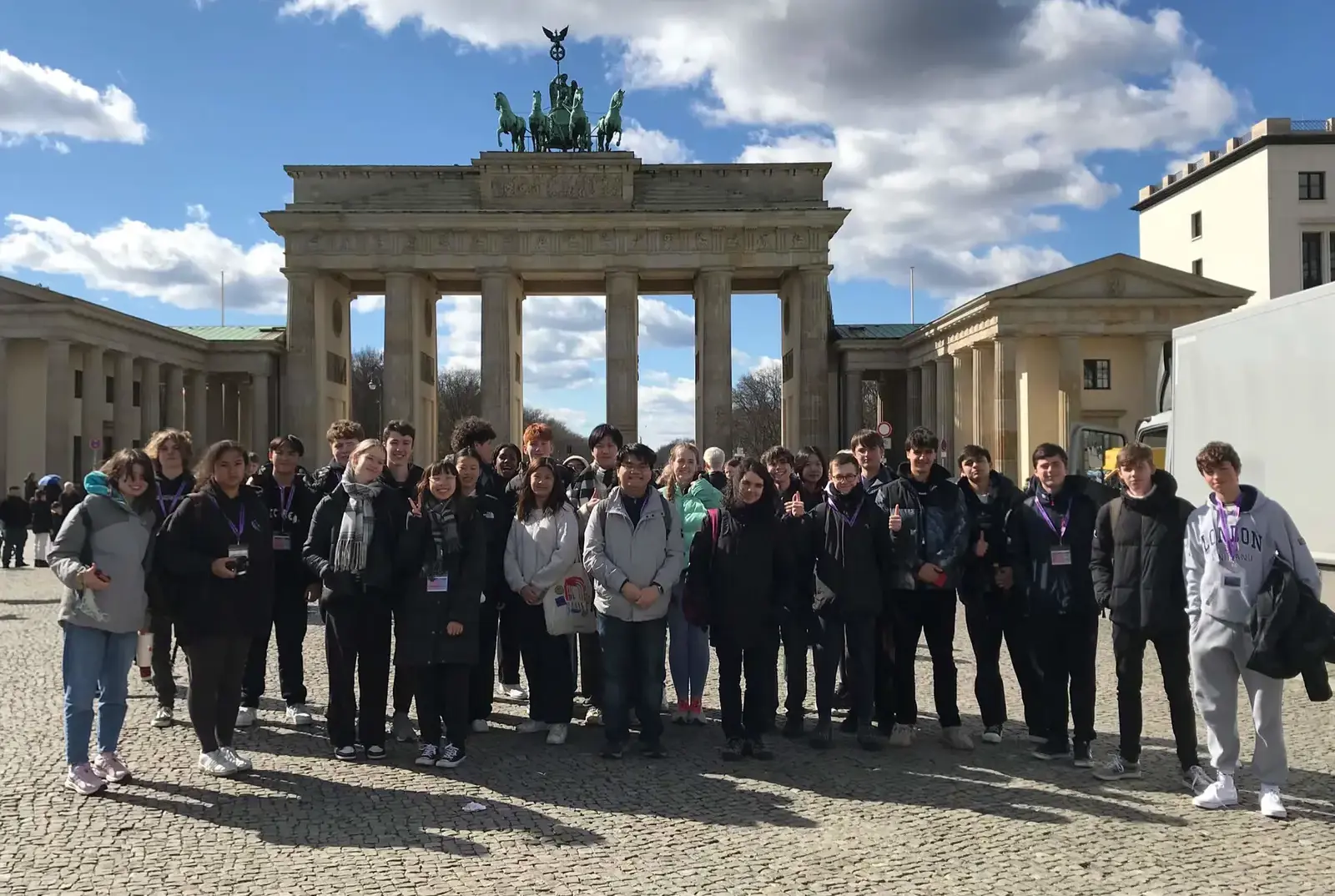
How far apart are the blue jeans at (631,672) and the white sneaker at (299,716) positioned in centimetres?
247

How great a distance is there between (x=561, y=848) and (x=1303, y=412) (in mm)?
8248

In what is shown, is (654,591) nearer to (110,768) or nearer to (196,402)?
(110,768)

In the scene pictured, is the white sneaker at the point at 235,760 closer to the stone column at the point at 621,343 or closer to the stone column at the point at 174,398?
the stone column at the point at 621,343

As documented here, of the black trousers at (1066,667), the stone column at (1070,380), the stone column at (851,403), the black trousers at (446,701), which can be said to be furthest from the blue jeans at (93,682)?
the stone column at (851,403)

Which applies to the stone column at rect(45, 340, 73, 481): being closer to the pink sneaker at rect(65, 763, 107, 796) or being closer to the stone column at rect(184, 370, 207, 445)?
the stone column at rect(184, 370, 207, 445)

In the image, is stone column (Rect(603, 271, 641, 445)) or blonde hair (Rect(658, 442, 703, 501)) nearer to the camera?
blonde hair (Rect(658, 442, 703, 501))

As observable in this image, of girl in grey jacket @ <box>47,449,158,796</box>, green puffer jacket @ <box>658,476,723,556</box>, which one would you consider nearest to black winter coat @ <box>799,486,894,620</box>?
green puffer jacket @ <box>658,476,723,556</box>

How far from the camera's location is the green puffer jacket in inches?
341

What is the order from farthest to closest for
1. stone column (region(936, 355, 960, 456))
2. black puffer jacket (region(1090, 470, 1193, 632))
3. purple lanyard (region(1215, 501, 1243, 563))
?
stone column (region(936, 355, 960, 456)) < black puffer jacket (region(1090, 470, 1193, 632)) < purple lanyard (region(1215, 501, 1243, 563))

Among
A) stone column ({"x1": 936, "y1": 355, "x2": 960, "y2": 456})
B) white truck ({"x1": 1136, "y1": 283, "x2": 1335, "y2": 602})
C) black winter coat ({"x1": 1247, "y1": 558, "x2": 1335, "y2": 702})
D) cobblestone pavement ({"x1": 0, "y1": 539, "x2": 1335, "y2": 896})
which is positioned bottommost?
cobblestone pavement ({"x1": 0, "y1": 539, "x2": 1335, "y2": 896})

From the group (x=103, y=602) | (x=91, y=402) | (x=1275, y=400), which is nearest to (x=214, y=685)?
(x=103, y=602)

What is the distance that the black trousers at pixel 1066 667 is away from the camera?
23.4ft

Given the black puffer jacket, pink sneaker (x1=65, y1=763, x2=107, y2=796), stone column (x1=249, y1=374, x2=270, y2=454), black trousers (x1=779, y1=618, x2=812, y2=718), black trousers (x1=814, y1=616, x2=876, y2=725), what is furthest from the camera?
stone column (x1=249, y1=374, x2=270, y2=454)

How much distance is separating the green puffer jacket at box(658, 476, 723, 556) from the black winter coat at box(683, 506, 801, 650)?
104 centimetres
